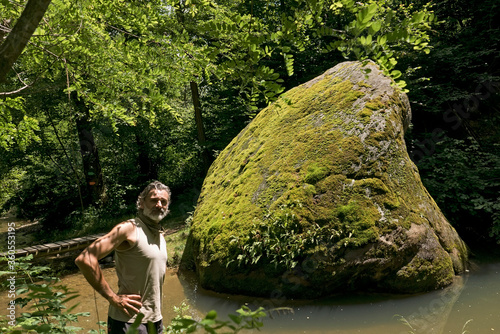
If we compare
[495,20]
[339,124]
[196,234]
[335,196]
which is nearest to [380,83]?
[339,124]

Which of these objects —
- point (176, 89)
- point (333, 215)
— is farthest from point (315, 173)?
point (176, 89)

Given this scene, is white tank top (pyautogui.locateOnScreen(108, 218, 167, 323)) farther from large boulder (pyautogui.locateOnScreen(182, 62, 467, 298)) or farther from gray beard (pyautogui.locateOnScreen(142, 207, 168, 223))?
large boulder (pyautogui.locateOnScreen(182, 62, 467, 298))

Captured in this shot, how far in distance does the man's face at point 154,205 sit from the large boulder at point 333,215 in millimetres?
2516

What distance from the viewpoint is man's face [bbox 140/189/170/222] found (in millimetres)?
2605

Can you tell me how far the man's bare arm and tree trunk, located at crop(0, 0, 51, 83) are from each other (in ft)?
3.85

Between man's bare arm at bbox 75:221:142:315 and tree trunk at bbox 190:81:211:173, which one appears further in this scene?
tree trunk at bbox 190:81:211:173

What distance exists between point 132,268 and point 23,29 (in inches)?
62.3

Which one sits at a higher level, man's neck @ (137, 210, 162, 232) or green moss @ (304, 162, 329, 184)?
Answer: green moss @ (304, 162, 329, 184)

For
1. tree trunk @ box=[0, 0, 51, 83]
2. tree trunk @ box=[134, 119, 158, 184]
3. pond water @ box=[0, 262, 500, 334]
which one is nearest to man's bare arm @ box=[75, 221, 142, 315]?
tree trunk @ box=[0, 0, 51, 83]

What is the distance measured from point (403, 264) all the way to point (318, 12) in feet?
13.5

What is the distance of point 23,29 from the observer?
1803 mm

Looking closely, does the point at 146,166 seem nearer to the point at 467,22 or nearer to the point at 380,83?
the point at 380,83

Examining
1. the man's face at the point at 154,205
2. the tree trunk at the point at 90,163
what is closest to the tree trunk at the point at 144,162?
the tree trunk at the point at 90,163

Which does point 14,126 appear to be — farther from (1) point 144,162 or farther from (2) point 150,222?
(1) point 144,162
